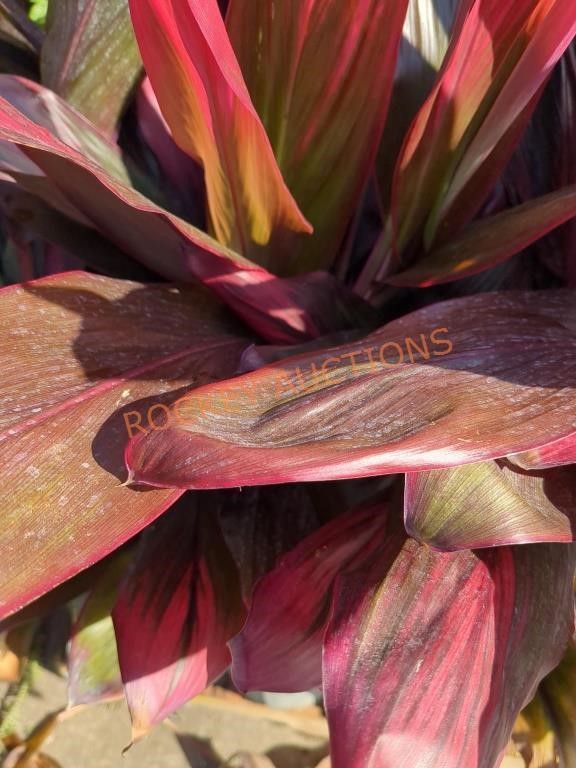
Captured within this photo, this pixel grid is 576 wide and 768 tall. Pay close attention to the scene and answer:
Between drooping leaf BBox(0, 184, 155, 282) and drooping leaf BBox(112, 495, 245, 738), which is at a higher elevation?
drooping leaf BBox(0, 184, 155, 282)

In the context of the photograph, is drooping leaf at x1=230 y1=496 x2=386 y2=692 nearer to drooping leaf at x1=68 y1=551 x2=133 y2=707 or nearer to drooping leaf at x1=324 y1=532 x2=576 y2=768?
drooping leaf at x1=324 y1=532 x2=576 y2=768

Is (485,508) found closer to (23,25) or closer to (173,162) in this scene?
(173,162)

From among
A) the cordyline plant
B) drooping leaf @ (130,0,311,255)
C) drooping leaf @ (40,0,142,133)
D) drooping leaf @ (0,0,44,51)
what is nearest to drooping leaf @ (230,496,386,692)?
the cordyline plant

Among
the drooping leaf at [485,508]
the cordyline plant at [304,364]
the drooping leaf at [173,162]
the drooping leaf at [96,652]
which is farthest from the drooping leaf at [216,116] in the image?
the drooping leaf at [96,652]

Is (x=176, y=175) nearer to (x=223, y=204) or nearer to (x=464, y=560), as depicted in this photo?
(x=223, y=204)

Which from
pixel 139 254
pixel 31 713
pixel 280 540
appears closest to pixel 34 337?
pixel 139 254

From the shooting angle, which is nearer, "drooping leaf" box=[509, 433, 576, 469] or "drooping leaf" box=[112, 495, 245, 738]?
"drooping leaf" box=[509, 433, 576, 469]
